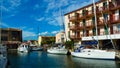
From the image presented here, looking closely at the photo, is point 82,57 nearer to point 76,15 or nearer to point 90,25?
point 90,25

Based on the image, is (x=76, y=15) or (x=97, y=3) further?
(x=76, y=15)

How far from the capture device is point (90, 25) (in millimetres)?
59875

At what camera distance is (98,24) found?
56.6 metres

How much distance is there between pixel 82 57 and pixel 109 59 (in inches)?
311

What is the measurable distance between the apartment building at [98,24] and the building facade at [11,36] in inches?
2070

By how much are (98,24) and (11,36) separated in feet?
241

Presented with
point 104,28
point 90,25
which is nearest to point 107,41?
point 104,28

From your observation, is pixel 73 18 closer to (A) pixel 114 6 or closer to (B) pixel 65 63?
(A) pixel 114 6

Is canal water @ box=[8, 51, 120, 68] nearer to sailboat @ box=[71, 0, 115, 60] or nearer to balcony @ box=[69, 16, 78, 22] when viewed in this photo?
sailboat @ box=[71, 0, 115, 60]

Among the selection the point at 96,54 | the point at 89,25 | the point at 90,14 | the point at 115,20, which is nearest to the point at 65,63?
→ the point at 96,54

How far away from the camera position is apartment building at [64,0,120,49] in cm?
5088

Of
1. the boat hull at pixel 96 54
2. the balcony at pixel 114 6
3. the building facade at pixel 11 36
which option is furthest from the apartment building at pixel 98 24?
the building facade at pixel 11 36

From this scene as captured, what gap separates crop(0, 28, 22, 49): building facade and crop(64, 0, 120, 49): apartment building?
172 ft

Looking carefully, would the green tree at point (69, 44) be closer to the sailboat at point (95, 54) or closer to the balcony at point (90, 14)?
the balcony at point (90, 14)
